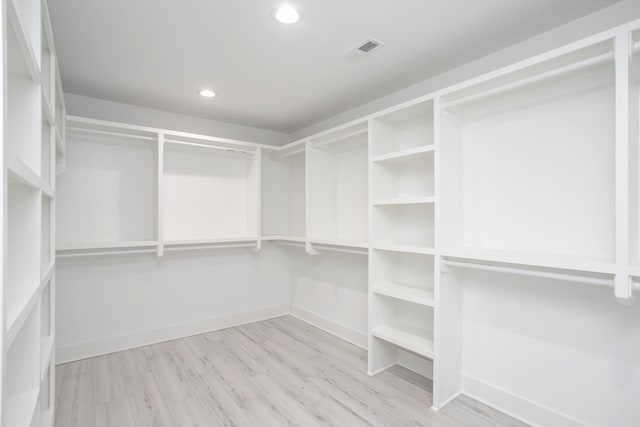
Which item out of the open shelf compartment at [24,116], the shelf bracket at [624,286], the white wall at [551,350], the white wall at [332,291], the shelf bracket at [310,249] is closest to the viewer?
the open shelf compartment at [24,116]

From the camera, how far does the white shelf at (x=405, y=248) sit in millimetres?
2215

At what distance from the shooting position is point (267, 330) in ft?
12.0

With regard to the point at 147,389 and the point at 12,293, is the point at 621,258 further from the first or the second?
the point at 147,389

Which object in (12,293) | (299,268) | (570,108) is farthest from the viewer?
(299,268)

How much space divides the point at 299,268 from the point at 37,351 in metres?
3.05

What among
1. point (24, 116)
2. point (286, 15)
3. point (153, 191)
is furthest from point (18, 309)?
point (153, 191)

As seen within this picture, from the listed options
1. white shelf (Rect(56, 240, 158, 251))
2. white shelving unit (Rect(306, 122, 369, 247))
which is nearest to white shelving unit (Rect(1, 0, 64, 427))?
white shelf (Rect(56, 240, 158, 251))

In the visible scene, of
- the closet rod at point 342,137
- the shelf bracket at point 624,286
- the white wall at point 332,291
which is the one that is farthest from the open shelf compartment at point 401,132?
the shelf bracket at point 624,286

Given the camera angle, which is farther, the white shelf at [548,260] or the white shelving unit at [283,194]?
the white shelving unit at [283,194]

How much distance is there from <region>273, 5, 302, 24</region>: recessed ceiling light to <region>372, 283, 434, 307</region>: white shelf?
195 centimetres

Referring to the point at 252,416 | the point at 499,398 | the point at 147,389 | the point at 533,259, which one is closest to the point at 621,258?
the point at 533,259

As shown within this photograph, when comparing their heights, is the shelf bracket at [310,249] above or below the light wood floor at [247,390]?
above

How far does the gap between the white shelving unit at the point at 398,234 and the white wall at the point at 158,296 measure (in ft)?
6.07

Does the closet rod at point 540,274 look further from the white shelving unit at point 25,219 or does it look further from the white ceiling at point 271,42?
the white shelving unit at point 25,219
